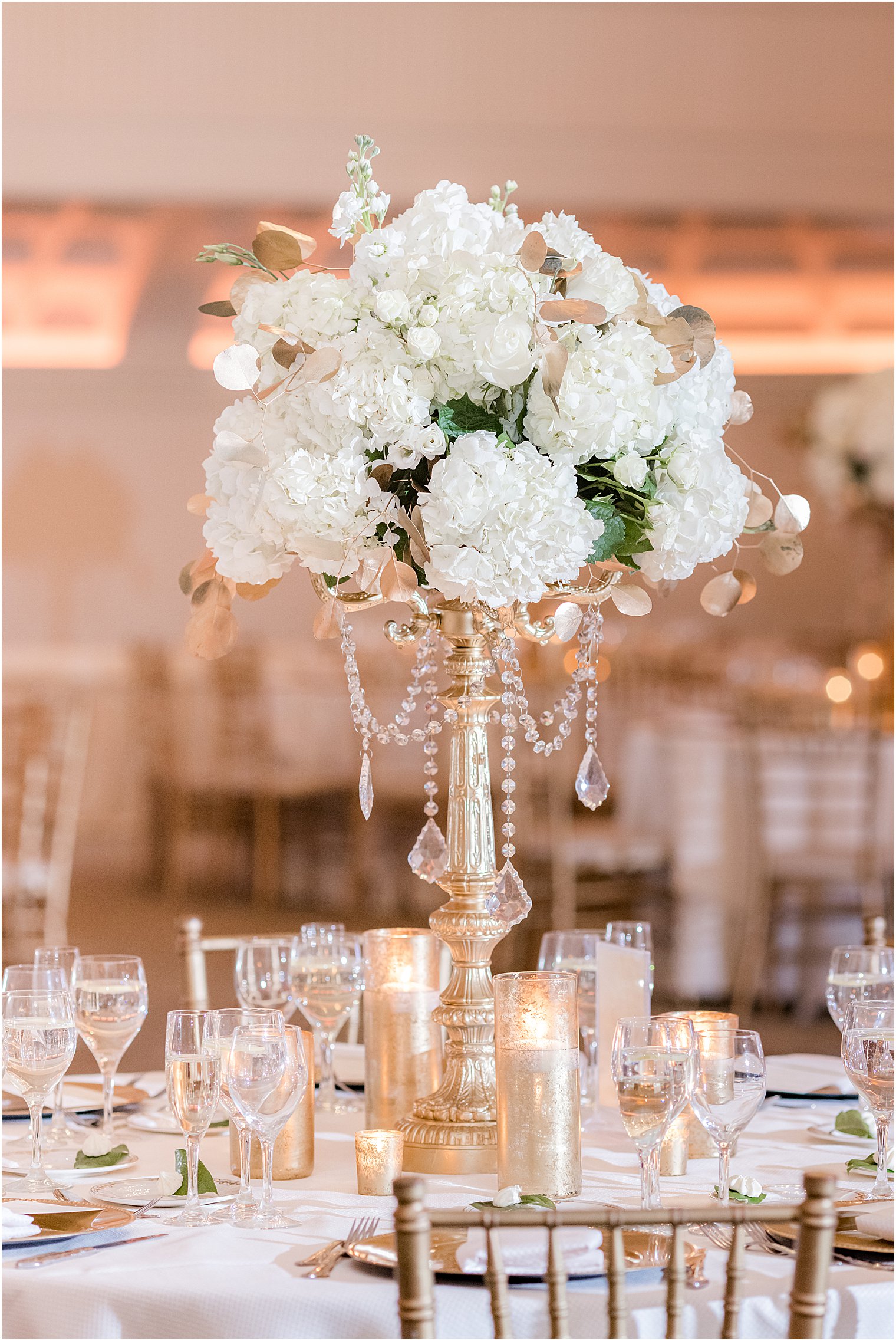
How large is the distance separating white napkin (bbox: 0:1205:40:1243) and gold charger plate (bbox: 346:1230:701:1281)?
10.3 inches

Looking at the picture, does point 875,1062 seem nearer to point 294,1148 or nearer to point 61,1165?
point 294,1148

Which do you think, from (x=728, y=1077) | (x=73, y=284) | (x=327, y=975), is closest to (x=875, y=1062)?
(x=728, y=1077)

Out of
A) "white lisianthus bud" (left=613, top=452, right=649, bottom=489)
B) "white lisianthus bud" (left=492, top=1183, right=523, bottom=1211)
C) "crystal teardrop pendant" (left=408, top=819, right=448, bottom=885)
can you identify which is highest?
"white lisianthus bud" (left=613, top=452, right=649, bottom=489)

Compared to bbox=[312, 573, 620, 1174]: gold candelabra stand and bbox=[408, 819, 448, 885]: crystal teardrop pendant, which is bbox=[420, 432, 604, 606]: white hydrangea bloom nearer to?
bbox=[312, 573, 620, 1174]: gold candelabra stand

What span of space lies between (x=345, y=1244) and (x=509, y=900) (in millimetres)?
401

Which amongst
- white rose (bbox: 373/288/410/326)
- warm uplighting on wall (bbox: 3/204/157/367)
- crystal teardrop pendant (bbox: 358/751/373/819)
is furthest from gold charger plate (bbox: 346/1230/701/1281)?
warm uplighting on wall (bbox: 3/204/157/367)

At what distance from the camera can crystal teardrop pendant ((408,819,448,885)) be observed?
62.6 inches

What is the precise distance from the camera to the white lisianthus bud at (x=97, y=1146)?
1.53 metres

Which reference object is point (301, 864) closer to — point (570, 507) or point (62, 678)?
point (62, 678)

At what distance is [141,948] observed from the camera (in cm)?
539

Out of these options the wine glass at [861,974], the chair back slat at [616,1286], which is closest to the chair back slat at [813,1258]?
the chair back slat at [616,1286]

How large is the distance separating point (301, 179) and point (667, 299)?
22.5ft

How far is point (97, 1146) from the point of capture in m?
1.54

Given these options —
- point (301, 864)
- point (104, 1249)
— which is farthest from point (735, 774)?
point (104, 1249)
